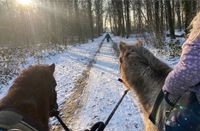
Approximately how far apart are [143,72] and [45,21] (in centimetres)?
4873

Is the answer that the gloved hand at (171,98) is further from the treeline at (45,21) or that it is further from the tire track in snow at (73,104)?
the treeline at (45,21)

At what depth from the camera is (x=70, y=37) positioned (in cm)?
5078

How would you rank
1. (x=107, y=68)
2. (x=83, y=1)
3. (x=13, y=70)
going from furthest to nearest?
1. (x=83, y=1)
2. (x=13, y=70)
3. (x=107, y=68)

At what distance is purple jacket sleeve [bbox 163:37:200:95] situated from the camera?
6.81 feet

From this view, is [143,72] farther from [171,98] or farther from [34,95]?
[34,95]

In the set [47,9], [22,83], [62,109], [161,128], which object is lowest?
[62,109]

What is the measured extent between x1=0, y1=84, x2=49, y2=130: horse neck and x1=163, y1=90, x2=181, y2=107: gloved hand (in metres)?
1.50

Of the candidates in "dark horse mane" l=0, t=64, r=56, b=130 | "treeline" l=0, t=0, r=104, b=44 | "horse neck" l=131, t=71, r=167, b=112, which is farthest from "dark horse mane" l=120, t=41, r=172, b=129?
"treeline" l=0, t=0, r=104, b=44

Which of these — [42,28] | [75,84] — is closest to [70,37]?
[42,28]

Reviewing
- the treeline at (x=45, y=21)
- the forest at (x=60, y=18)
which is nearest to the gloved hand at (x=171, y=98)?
the forest at (x=60, y=18)

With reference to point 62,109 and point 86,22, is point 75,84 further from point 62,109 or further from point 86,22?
point 86,22

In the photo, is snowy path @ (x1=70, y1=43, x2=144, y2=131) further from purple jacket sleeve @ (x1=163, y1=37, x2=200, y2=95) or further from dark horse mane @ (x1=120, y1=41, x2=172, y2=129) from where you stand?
purple jacket sleeve @ (x1=163, y1=37, x2=200, y2=95)

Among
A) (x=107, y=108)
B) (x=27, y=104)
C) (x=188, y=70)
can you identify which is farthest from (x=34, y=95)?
(x=107, y=108)

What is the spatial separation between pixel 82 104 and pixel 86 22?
5789 cm
